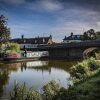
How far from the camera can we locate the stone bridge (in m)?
97.8

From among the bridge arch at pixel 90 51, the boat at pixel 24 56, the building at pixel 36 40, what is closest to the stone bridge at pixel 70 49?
the bridge arch at pixel 90 51

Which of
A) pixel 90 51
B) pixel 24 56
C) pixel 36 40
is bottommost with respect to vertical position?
pixel 24 56

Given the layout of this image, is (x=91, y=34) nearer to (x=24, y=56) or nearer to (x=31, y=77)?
(x=24, y=56)

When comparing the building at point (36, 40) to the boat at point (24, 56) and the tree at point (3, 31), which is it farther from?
the tree at point (3, 31)

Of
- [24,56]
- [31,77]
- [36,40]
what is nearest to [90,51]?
[24,56]

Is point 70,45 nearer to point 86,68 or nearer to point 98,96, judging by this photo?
point 86,68

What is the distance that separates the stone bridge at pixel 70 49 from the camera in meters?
97.8

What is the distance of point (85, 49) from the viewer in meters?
102

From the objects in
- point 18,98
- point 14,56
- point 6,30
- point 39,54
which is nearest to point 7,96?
point 18,98

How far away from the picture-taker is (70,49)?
105 m

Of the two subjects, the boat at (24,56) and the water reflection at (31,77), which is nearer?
the water reflection at (31,77)

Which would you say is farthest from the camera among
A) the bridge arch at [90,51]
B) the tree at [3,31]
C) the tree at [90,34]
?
the tree at [90,34]

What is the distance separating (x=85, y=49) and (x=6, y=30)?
3577cm

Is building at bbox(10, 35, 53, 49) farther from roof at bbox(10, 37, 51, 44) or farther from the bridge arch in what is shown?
the bridge arch
